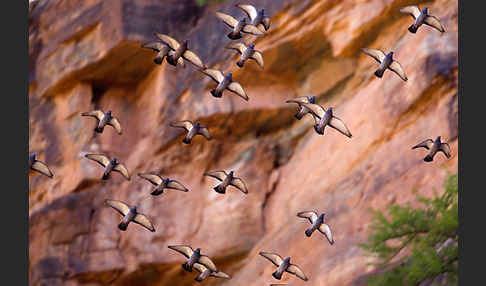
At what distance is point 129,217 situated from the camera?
51.4 ft

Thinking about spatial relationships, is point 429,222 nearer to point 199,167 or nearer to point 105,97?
point 199,167

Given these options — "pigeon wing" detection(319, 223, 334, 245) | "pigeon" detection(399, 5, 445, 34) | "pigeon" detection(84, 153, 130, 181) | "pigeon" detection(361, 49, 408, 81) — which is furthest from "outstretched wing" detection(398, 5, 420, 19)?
"pigeon" detection(84, 153, 130, 181)

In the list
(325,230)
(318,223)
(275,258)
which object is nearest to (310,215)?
(325,230)

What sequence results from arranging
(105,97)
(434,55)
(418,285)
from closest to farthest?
(418,285), (434,55), (105,97)

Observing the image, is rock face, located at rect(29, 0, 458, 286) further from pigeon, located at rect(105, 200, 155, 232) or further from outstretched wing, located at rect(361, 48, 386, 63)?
pigeon, located at rect(105, 200, 155, 232)

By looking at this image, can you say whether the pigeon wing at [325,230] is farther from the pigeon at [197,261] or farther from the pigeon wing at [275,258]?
the pigeon at [197,261]

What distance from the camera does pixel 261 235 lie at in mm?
18375

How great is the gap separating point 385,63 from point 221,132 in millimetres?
5556

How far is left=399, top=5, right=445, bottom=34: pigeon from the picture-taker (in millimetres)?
14172

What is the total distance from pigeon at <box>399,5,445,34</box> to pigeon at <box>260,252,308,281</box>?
4.60 metres

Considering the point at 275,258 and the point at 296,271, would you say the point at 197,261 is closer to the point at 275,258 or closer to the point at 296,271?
the point at 275,258

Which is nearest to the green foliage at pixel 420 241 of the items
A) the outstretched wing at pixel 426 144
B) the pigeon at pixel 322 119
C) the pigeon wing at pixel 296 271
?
the outstretched wing at pixel 426 144

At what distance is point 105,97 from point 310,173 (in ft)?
19.3

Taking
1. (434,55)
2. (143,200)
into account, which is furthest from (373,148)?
(143,200)
